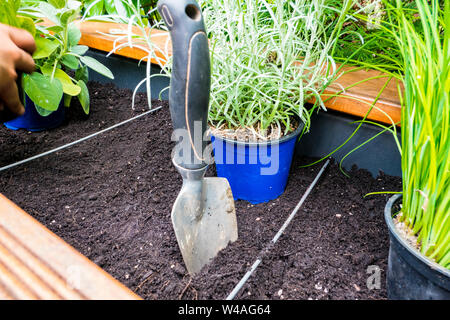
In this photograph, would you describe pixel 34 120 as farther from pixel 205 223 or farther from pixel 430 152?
pixel 430 152

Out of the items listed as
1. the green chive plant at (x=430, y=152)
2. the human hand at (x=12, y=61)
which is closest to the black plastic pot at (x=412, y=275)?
the green chive plant at (x=430, y=152)

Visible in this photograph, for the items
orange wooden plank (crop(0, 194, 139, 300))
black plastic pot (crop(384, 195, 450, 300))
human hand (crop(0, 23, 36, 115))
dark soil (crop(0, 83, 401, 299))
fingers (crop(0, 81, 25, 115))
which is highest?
human hand (crop(0, 23, 36, 115))

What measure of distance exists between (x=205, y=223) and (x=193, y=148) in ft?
0.57

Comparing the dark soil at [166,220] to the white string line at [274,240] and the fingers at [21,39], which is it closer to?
the white string line at [274,240]

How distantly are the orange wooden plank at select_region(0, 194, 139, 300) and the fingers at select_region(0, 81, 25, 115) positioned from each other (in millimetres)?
178

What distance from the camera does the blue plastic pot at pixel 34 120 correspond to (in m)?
0.97

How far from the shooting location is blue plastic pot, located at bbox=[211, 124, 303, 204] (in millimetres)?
701

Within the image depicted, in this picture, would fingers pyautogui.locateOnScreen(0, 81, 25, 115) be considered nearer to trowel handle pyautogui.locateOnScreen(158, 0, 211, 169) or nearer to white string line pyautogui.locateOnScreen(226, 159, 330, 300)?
trowel handle pyautogui.locateOnScreen(158, 0, 211, 169)

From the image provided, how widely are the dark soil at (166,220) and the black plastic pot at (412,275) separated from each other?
0.06 m

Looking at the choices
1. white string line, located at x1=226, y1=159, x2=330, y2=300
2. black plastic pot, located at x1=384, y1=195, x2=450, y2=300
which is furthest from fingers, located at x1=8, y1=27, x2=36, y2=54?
black plastic pot, located at x1=384, y1=195, x2=450, y2=300

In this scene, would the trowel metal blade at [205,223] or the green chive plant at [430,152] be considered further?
the trowel metal blade at [205,223]

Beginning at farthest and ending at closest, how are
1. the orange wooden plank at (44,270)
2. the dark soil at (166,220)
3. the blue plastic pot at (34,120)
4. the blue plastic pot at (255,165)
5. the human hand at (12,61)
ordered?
1. the blue plastic pot at (34,120)
2. the blue plastic pot at (255,165)
3. the dark soil at (166,220)
4. the human hand at (12,61)
5. the orange wooden plank at (44,270)

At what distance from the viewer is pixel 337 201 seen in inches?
29.6

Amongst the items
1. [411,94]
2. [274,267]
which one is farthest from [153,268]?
[411,94]
